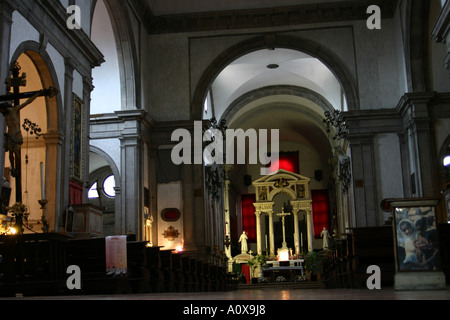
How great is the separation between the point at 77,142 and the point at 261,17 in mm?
9390

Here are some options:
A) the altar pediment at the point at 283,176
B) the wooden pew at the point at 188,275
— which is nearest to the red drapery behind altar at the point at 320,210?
the altar pediment at the point at 283,176

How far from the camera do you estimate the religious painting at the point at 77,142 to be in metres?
12.4

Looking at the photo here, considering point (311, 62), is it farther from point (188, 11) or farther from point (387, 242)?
point (387, 242)

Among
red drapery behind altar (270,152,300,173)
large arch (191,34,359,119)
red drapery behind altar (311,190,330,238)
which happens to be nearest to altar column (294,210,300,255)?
red drapery behind altar (311,190,330,238)

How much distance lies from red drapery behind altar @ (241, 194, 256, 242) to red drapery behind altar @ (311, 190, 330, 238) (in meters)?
3.57

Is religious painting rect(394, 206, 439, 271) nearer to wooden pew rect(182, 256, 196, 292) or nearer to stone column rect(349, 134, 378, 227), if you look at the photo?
wooden pew rect(182, 256, 196, 292)

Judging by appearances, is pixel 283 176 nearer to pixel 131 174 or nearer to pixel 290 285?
pixel 290 285

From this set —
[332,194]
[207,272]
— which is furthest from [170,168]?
[332,194]

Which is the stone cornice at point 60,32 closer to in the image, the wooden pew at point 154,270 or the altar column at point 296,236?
the wooden pew at point 154,270

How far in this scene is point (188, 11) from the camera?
19781mm

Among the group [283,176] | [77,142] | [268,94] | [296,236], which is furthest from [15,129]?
[283,176]

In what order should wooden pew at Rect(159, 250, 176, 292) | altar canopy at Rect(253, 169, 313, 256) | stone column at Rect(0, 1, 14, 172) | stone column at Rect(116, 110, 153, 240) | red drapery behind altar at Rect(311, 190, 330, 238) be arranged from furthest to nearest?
red drapery behind altar at Rect(311, 190, 330, 238)
altar canopy at Rect(253, 169, 313, 256)
stone column at Rect(116, 110, 153, 240)
wooden pew at Rect(159, 250, 176, 292)
stone column at Rect(0, 1, 14, 172)

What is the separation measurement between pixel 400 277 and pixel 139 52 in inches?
525

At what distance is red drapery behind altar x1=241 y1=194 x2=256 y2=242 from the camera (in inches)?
1363
